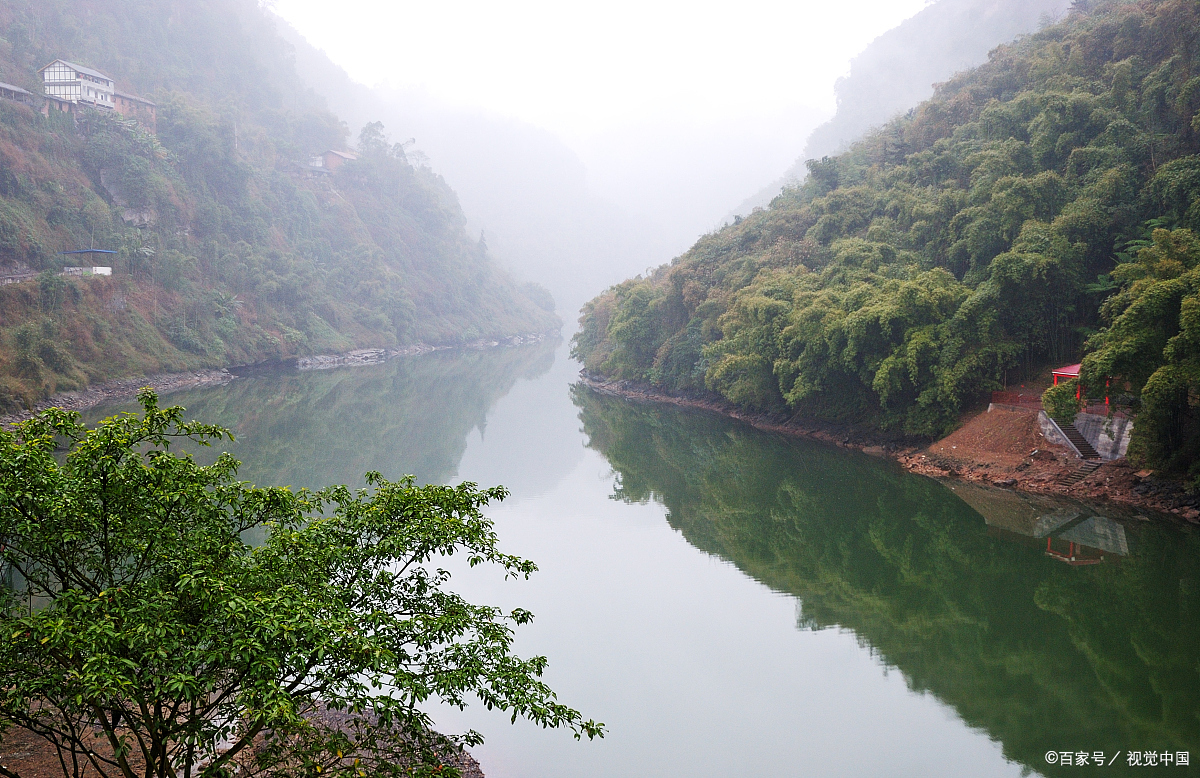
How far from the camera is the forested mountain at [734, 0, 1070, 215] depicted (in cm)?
7388

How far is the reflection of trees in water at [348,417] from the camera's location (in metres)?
23.2

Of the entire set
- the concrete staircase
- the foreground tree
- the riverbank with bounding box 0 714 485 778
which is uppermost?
the foreground tree

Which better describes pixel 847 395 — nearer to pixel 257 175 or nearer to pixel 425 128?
pixel 257 175

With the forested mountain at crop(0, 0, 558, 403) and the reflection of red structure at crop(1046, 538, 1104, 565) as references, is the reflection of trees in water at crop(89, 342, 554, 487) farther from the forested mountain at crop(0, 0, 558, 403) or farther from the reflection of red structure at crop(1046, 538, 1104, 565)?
the reflection of red structure at crop(1046, 538, 1104, 565)

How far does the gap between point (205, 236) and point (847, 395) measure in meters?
44.4

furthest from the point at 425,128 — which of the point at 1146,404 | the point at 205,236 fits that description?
the point at 1146,404

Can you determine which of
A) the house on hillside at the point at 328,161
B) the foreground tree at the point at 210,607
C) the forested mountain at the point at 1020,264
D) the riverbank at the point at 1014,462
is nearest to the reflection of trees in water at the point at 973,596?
the riverbank at the point at 1014,462

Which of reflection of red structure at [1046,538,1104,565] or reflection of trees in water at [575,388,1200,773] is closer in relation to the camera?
reflection of trees in water at [575,388,1200,773]

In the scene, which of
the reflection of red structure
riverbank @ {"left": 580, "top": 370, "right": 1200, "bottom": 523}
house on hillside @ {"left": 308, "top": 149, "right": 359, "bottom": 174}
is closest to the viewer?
the reflection of red structure

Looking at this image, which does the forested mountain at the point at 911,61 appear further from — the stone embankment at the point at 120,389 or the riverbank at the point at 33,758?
the riverbank at the point at 33,758

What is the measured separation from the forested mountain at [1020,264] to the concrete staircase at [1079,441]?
1.73 metres

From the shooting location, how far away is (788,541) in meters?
15.9

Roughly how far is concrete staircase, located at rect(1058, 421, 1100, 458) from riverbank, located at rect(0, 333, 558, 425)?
18.5 meters

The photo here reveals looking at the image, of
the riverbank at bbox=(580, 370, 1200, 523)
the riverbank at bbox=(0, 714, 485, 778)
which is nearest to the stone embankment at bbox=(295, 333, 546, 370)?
the riverbank at bbox=(580, 370, 1200, 523)
